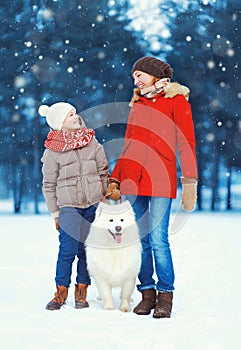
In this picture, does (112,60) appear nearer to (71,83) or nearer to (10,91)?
(71,83)

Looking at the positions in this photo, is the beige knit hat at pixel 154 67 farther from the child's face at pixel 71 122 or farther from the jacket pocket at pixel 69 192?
the jacket pocket at pixel 69 192

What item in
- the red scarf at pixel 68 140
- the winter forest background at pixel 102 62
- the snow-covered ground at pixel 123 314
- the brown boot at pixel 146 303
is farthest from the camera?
the winter forest background at pixel 102 62

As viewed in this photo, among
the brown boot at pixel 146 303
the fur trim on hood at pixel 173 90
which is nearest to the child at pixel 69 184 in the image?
the brown boot at pixel 146 303

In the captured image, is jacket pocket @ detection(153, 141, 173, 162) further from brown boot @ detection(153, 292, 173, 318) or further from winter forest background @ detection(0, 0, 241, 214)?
winter forest background @ detection(0, 0, 241, 214)

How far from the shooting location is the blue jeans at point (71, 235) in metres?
3.51

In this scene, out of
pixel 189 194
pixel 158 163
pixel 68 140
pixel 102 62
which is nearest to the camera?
pixel 189 194

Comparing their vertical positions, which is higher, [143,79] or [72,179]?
[143,79]

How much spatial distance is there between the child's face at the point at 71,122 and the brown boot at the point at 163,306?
129 centimetres

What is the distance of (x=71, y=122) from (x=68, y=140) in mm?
144

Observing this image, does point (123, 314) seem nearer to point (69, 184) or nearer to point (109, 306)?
point (109, 306)

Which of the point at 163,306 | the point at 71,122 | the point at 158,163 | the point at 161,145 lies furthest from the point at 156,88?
the point at 163,306

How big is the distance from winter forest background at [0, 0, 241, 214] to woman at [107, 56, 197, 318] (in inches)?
304

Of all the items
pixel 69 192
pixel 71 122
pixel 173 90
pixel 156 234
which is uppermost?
pixel 173 90

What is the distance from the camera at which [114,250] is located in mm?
3395
